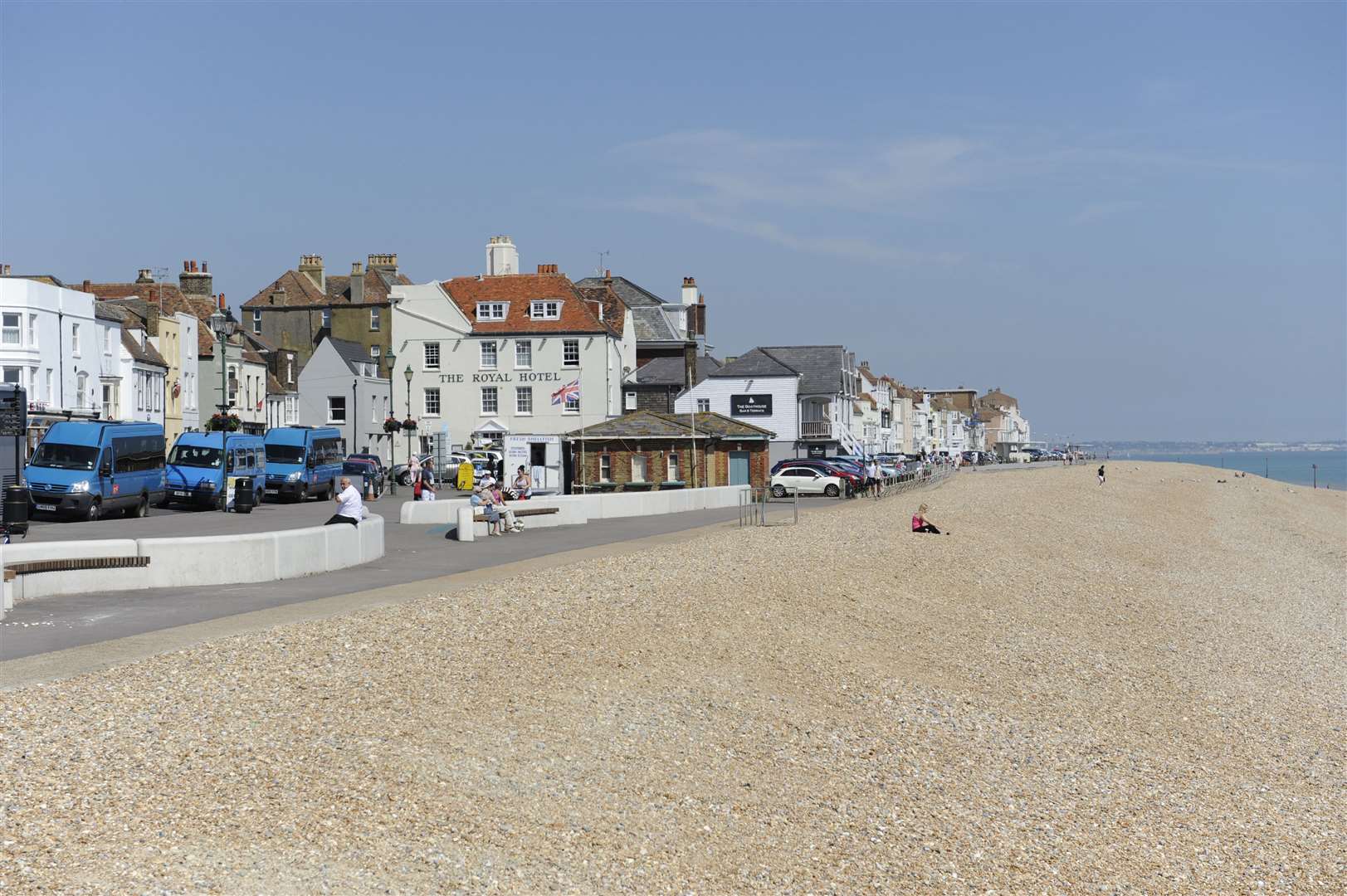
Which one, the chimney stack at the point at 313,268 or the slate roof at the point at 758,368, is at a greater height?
the chimney stack at the point at 313,268

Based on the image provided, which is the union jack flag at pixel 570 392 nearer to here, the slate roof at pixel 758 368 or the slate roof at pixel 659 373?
the slate roof at pixel 659 373

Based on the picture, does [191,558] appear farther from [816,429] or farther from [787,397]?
[816,429]

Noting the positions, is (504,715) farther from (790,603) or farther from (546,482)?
(546,482)

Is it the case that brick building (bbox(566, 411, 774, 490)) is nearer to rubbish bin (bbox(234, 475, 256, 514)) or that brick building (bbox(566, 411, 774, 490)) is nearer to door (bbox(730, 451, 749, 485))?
door (bbox(730, 451, 749, 485))

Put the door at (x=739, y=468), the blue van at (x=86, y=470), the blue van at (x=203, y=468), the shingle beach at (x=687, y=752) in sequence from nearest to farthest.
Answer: the shingle beach at (x=687, y=752) < the blue van at (x=86, y=470) < the blue van at (x=203, y=468) < the door at (x=739, y=468)

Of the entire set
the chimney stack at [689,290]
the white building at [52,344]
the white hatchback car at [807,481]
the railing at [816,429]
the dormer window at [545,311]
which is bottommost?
the white hatchback car at [807,481]

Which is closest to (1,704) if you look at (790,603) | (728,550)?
(790,603)

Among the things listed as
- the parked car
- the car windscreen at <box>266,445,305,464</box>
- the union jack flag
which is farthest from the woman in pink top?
the union jack flag

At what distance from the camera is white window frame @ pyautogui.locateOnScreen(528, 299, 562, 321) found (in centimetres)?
7400

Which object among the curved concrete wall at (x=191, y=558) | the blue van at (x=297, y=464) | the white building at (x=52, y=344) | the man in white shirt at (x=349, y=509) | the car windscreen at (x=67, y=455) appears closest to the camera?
the curved concrete wall at (x=191, y=558)

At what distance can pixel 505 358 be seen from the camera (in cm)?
7381

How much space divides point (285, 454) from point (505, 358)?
90.7 ft

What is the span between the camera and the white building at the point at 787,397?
81062mm

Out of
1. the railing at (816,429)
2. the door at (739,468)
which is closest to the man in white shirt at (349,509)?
the door at (739,468)
